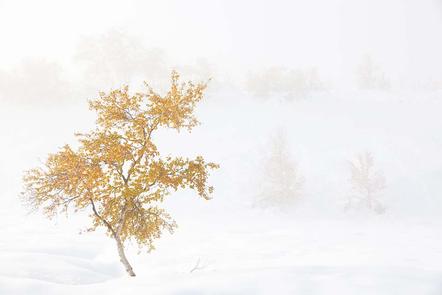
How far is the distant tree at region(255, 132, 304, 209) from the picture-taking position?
35.0m

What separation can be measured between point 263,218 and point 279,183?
15.2 ft

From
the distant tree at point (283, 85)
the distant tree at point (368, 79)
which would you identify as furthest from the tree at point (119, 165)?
the distant tree at point (368, 79)

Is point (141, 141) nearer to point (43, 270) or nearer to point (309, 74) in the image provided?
point (43, 270)

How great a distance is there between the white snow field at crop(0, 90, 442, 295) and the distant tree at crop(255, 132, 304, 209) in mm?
995

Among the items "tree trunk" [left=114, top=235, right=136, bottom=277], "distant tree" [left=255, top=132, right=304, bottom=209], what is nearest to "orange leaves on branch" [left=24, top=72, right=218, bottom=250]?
"tree trunk" [left=114, top=235, right=136, bottom=277]

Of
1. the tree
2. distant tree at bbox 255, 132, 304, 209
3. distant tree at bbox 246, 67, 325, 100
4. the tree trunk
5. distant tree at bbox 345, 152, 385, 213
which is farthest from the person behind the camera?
distant tree at bbox 246, 67, 325, 100

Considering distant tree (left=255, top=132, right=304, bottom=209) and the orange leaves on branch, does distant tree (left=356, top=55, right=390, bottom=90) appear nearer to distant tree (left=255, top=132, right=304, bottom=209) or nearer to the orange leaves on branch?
distant tree (left=255, top=132, right=304, bottom=209)

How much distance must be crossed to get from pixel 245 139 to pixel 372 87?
26140 mm

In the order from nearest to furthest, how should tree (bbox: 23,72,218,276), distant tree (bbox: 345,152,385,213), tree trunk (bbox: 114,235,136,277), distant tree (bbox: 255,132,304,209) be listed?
tree (bbox: 23,72,218,276)
tree trunk (bbox: 114,235,136,277)
distant tree (bbox: 345,152,385,213)
distant tree (bbox: 255,132,304,209)

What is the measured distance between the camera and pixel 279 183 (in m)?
35.8

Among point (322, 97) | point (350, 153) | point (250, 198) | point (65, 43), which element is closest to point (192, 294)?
point (250, 198)

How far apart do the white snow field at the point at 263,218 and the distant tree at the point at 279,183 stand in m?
0.99

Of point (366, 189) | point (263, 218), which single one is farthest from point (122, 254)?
point (366, 189)

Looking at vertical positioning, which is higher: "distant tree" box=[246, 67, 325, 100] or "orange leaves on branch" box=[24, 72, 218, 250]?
"distant tree" box=[246, 67, 325, 100]
